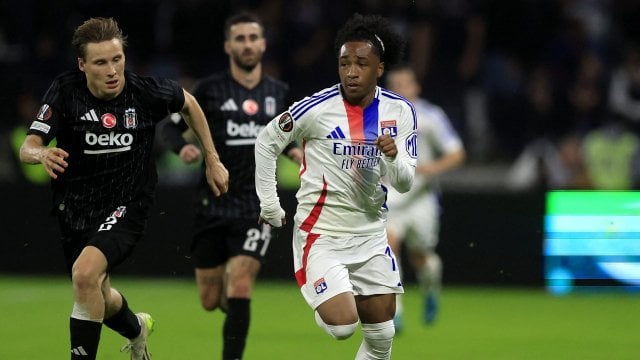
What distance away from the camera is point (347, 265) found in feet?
22.2

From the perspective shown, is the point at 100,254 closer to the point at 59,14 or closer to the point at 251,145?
the point at 251,145

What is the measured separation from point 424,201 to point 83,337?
17.9ft

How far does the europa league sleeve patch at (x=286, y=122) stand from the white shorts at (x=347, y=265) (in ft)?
1.96

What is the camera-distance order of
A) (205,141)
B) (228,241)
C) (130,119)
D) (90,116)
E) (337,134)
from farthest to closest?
(228,241) → (205,141) → (130,119) → (90,116) → (337,134)

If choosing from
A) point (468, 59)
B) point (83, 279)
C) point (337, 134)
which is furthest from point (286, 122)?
point (468, 59)

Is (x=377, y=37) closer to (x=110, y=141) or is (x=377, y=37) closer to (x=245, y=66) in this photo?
(x=110, y=141)

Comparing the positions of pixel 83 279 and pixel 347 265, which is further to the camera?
pixel 347 265

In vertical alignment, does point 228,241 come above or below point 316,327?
above

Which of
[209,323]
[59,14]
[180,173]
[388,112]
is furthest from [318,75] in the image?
[388,112]

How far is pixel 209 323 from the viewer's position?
1105 centimetres

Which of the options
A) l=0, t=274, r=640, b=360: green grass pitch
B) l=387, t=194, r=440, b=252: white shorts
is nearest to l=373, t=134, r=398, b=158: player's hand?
l=0, t=274, r=640, b=360: green grass pitch

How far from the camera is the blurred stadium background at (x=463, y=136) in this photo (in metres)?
12.3

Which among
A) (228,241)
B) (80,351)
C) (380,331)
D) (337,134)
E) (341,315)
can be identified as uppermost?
(337,134)

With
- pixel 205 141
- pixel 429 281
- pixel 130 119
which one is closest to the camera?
pixel 130 119
